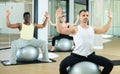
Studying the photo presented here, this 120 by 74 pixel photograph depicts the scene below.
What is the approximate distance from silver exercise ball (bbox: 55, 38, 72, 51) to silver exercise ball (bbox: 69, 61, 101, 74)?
12.6 ft

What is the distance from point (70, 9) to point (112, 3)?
5.26 metres

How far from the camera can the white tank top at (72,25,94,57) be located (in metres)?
3.64

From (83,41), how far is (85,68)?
395 mm

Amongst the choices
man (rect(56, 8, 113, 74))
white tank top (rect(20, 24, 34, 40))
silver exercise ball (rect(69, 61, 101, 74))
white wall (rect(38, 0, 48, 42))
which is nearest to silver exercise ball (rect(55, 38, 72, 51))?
white wall (rect(38, 0, 48, 42))

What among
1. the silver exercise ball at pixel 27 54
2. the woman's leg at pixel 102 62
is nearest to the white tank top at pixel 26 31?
the silver exercise ball at pixel 27 54

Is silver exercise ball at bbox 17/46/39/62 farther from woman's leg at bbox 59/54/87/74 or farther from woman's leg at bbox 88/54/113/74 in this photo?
woman's leg at bbox 88/54/113/74

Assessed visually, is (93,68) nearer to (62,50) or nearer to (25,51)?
(25,51)

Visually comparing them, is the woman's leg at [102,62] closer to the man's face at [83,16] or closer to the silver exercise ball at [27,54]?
the man's face at [83,16]

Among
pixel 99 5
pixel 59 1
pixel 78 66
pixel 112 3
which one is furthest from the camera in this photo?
pixel 112 3

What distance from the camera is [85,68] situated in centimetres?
351

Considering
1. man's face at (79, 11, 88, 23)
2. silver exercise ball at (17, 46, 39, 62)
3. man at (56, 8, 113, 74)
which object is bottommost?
silver exercise ball at (17, 46, 39, 62)

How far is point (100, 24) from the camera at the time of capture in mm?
8586

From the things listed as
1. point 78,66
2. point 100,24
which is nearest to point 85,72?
point 78,66

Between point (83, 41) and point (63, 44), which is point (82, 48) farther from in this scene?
point (63, 44)
